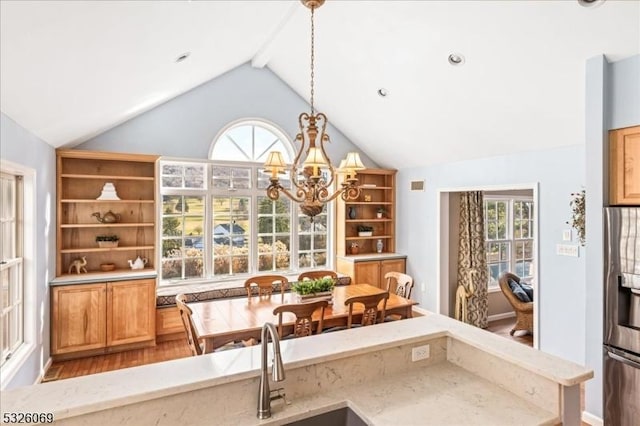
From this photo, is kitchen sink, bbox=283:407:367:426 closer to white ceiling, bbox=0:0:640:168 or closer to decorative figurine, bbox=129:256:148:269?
white ceiling, bbox=0:0:640:168

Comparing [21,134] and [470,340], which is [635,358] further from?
[21,134]

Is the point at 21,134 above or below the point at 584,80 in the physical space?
below

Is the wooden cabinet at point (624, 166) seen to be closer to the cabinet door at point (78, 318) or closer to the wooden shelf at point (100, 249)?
the wooden shelf at point (100, 249)

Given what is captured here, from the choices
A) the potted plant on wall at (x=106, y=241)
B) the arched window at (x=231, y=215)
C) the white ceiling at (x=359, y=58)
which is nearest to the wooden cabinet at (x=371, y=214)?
the arched window at (x=231, y=215)

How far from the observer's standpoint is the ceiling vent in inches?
233

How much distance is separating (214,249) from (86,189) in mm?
1781

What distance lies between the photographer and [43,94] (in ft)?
8.34

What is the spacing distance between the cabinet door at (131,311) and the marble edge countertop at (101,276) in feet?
0.20

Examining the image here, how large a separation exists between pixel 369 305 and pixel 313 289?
62 cm

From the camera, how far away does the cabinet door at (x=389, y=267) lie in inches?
238

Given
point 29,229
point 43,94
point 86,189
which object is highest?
point 43,94

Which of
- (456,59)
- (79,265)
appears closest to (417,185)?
(456,59)

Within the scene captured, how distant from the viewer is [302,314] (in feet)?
9.59

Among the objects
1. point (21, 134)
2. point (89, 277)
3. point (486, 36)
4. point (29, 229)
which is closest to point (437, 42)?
point (486, 36)
